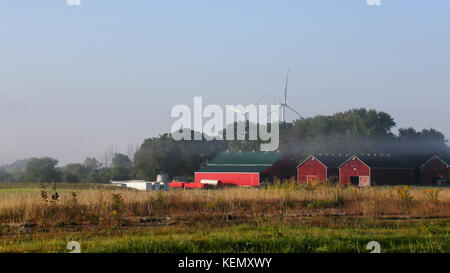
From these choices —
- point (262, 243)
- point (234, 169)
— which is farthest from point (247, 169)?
point (262, 243)

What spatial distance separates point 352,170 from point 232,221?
1956 inches

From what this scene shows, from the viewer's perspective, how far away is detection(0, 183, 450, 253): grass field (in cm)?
1153

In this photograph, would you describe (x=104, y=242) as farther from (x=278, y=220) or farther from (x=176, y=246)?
(x=278, y=220)

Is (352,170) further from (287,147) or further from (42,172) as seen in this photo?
(42,172)

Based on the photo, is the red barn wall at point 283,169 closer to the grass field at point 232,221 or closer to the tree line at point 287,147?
the tree line at point 287,147

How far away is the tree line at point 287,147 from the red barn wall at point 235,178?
975 centimetres

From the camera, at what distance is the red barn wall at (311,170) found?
6731cm

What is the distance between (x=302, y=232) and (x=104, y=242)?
5176mm

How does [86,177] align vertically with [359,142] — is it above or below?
below

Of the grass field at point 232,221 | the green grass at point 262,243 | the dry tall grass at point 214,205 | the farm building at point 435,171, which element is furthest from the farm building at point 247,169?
the green grass at point 262,243

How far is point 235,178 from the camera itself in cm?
6562
